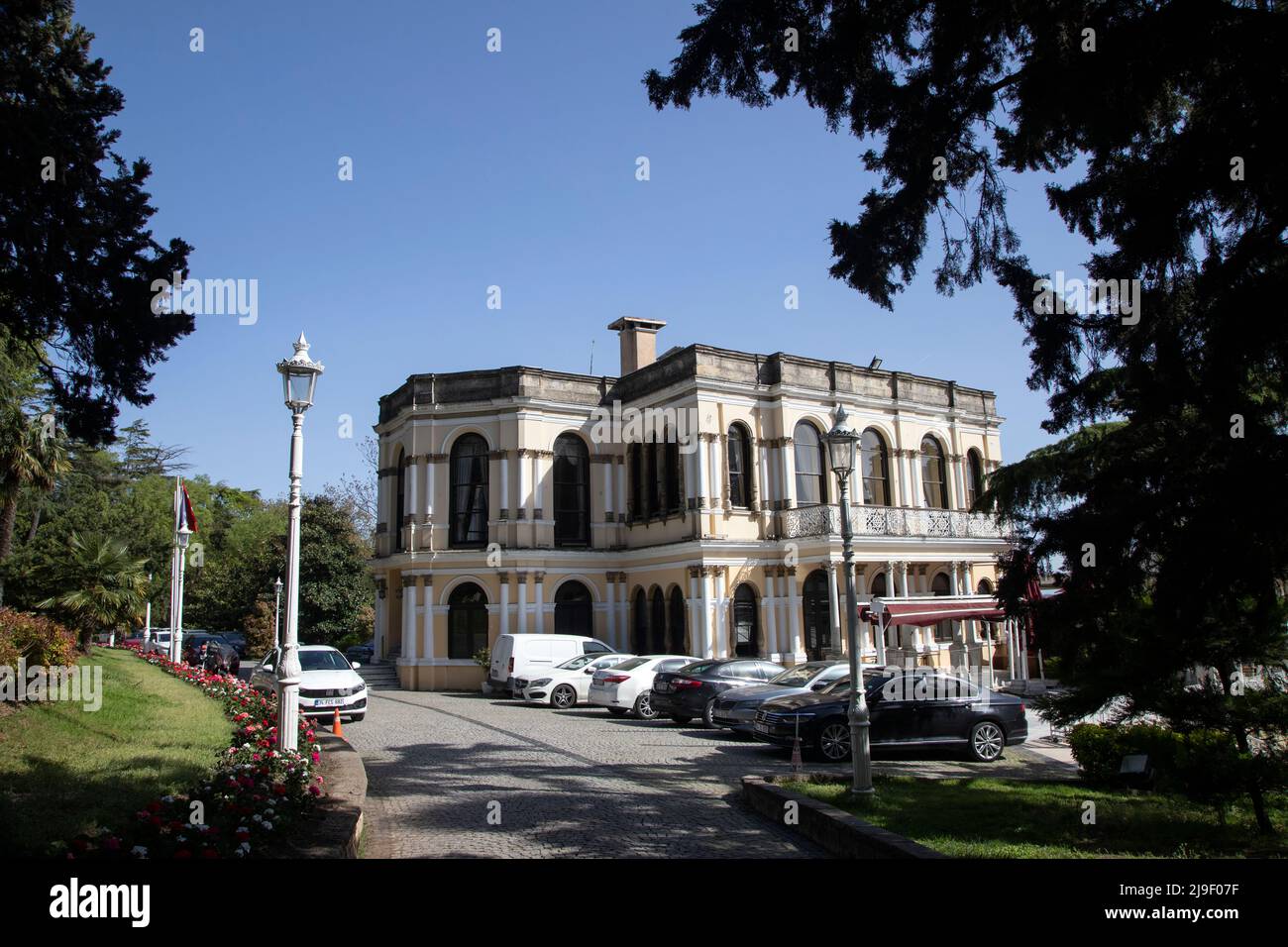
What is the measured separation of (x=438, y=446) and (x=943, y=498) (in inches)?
754

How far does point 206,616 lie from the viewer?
51844 millimetres

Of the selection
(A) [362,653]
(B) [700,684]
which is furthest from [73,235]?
(A) [362,653]

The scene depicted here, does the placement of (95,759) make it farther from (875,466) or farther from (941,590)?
(941,590)

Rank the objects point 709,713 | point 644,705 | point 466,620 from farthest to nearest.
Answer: point 466,620 → point 644,705 → point 709,713

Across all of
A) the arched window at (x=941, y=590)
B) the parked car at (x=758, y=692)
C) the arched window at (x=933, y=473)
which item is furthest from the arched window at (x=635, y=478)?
the parked car at (x=758, y=692)

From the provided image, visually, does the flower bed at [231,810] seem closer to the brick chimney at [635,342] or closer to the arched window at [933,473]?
the brick chimney at [635,342]

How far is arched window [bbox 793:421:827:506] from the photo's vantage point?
1195 inches

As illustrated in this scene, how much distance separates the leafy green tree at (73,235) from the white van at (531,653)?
16.5 metres

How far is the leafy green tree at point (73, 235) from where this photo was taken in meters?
8.50

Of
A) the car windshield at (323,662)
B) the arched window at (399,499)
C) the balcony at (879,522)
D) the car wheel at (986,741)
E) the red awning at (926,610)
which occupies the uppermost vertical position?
the arched window at (399,499)

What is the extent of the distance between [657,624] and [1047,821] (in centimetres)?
2212

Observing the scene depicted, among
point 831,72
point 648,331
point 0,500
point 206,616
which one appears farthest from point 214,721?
point 206,616

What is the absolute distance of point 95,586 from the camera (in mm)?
22875
